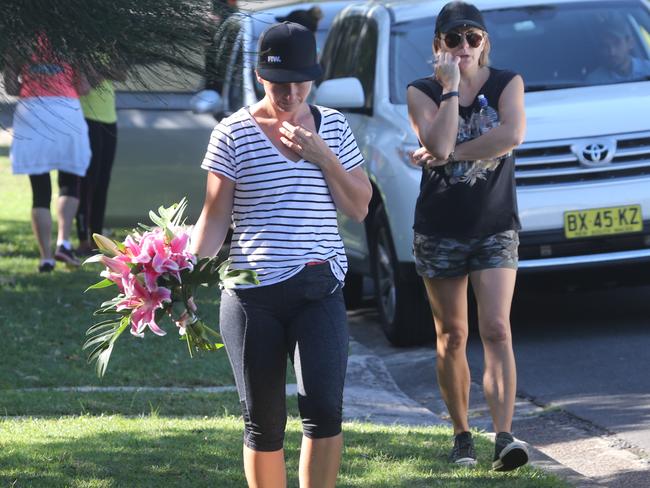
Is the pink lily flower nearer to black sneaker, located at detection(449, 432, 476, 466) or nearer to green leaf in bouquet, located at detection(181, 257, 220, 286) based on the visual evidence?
green leaf in bouquet, located at detection(181, 257, 220, 286)

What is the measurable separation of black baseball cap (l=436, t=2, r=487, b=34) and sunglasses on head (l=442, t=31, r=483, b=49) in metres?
0.03

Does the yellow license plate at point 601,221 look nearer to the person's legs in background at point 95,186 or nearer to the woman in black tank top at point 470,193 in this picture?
the woman in black tank top at point 470,193

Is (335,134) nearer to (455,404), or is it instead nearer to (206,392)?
(455,404)

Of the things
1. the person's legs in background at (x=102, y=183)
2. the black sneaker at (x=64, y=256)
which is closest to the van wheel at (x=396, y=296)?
the black sneaker at (x=64, y=256)

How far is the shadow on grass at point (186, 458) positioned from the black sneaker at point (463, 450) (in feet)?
0.27

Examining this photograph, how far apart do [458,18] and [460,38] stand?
0.08 meters

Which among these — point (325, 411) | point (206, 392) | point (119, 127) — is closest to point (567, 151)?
point (206, 392)

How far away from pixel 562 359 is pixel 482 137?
272 cm

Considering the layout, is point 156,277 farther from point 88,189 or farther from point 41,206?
point 88,189

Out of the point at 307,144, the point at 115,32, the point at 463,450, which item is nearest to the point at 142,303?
the point at 307,144

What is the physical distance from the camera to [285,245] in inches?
182

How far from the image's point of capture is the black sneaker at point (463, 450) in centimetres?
580

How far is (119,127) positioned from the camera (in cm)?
1244

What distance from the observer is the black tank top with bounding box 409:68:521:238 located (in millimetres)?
5781
